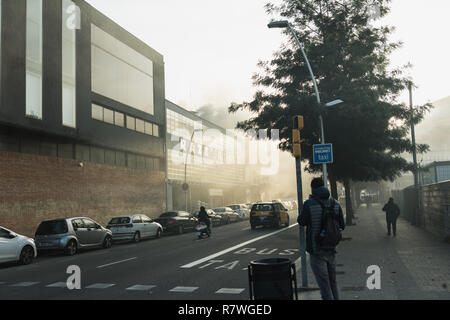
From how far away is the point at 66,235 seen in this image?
16859mm

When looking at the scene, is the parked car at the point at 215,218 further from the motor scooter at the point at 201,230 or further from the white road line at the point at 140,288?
the white road line at the point at 140,288

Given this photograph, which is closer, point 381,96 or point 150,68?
point 381,96

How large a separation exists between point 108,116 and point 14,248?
1780 centimetres

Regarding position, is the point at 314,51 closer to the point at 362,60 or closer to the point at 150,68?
the point at 362,60

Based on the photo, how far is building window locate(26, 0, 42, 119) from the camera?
2217 centimetres

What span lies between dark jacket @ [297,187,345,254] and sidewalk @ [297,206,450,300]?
→ 1816mm

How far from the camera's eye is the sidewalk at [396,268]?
7737mm

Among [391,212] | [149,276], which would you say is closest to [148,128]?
[391,212]

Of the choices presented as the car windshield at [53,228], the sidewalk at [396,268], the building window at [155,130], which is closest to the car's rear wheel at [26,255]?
the car windshield at [53,228]

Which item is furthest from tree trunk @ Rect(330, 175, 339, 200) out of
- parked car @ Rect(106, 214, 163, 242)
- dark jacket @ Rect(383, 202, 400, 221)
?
parked car @ Rect(106, 214, 163, 242)

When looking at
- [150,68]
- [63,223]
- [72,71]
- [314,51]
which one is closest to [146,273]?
[63,223]

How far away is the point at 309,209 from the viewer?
20.3 feet

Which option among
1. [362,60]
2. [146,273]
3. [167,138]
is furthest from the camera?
[167,138]
